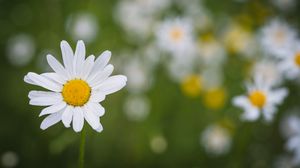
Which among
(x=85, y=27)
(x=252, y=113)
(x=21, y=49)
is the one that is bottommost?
(x=252, y=113)

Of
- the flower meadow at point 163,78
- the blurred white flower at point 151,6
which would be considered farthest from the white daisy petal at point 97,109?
the blurred white flower at point 151,6

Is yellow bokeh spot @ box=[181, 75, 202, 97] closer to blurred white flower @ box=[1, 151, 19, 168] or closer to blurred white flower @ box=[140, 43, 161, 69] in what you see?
blurred white flower @ box=[140, 43, 161, 69]

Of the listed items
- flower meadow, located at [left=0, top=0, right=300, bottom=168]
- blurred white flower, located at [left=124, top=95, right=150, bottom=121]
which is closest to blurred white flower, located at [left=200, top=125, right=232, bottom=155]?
flower meadow, located at [left=0, top=0, right=300, bottom=168]

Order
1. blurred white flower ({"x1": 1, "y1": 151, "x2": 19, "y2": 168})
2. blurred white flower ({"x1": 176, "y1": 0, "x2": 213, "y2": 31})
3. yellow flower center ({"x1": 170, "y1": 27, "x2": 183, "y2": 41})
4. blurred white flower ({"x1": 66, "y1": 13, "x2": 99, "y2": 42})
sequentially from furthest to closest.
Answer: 1. blurred white flower ({"x1": 176, "y1": 0, "x2": 213, "y2": 31})
2. blurred white flower ({"x1": 66, "y1": 13, "x2": 99, "y2": 42})
3. yellow flower center ({"x1": 170, "y1": 27, "x2": 183, "y2": 41})
4. blurred white flower ({"x1": 1, "y1": 151, "x2": 19, "y2": 168})

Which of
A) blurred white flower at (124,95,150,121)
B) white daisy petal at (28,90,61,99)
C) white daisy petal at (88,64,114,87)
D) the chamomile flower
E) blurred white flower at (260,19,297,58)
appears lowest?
white daisy petal at (28,90,61,99)

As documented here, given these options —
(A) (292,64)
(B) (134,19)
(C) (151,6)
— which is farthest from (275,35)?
(B) (134,19)

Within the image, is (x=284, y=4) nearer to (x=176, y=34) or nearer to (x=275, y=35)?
(x=275, y=35)
